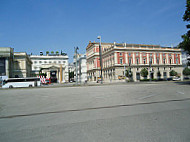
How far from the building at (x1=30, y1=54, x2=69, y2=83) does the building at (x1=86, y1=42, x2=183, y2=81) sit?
89.6ft

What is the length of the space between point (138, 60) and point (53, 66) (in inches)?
1829

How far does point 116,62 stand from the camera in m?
64.3

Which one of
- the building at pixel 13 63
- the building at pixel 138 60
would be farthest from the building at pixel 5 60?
the building at pixel 138 60

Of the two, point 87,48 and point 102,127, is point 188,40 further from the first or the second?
point 87,48

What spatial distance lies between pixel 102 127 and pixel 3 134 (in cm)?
294

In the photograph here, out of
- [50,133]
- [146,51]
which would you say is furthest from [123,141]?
[146,51]

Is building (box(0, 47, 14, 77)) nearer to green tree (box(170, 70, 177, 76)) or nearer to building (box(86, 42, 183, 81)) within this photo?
building (box(86, 42, 183, 81))

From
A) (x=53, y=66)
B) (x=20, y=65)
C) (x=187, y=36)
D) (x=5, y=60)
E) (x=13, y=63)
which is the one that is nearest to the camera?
(x=187, y=36)

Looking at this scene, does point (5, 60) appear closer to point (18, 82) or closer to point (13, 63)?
point (13, 63)

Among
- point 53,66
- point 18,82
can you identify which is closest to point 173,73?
point 53,66

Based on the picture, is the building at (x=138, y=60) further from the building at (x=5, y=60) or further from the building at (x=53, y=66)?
the building at (x=5, y=60)

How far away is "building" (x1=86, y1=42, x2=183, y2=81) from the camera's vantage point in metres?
65.0

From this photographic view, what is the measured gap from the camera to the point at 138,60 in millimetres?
68125

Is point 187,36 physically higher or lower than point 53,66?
higher
